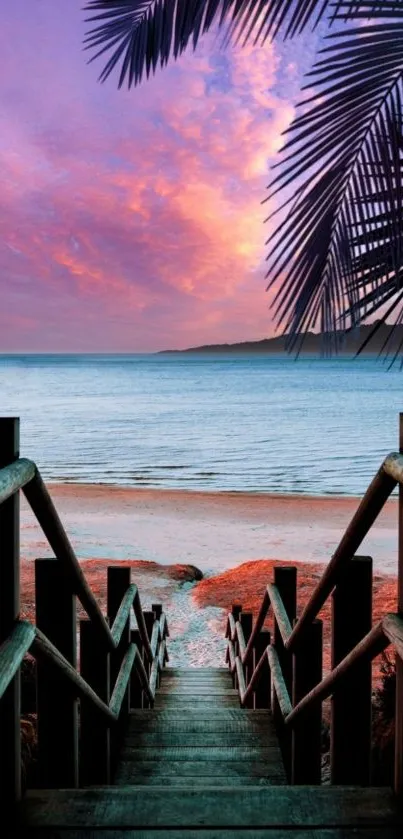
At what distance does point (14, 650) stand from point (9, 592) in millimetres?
157

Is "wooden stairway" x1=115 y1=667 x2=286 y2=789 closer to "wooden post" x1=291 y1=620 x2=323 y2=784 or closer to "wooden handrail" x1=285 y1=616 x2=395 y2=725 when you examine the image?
"wooden post" x1=291 y1=620 x2=323 y2=784

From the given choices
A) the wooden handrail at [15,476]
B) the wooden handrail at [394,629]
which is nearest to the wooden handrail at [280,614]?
the wooden handrail at [394,629]

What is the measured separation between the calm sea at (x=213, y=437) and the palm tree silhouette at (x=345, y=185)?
1.69ft

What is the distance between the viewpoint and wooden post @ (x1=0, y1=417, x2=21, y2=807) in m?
1.64

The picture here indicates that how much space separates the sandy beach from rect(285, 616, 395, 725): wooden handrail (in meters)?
5.37

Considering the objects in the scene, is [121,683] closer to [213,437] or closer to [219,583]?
[219,583]

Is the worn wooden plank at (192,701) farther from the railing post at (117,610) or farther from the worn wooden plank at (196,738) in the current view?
the railing post at (117,610)

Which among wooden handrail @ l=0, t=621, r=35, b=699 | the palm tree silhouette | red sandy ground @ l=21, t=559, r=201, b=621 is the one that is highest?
the palm tree silhouette

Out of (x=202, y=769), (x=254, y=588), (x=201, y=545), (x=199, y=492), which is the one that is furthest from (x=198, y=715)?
(x=199, y=492)

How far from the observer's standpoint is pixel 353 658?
6.45 ft

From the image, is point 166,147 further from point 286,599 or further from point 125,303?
point 125,303

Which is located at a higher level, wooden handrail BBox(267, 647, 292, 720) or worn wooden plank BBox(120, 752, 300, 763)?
wooden handrail BBox(267, 647, 292, 720)

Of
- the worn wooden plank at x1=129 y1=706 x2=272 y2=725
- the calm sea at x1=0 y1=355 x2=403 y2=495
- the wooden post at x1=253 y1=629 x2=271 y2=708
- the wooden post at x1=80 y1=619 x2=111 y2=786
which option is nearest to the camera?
the wooden post at x1=80 y1=619 x2=111 y2=786

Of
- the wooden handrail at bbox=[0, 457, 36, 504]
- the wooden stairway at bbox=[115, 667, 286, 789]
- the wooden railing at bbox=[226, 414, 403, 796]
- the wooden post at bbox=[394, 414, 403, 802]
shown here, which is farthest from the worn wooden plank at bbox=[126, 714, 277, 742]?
the wooden handrail at bbox=[0, 457, 36, 504]
